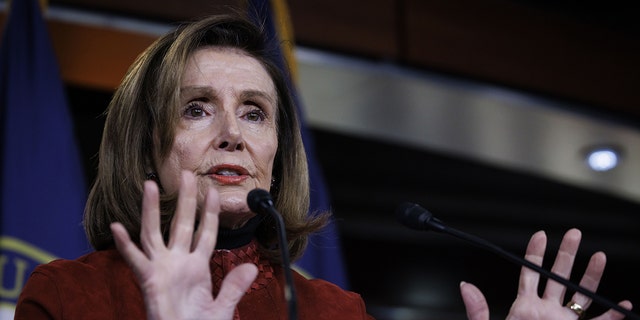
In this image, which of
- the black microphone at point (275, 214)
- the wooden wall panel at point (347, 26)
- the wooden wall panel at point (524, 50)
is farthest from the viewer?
the wooden wall panel at point (524, 50)

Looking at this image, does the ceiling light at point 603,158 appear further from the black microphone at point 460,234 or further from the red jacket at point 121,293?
the black microphone at point 460,234

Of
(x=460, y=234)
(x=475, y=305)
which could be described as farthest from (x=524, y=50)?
(x=460, y=234)

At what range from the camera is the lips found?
1.80 m

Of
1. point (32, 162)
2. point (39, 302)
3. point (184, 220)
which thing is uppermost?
point (184, 220)

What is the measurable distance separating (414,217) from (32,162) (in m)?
1.86

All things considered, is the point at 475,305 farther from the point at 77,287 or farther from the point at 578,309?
the point at 77,287

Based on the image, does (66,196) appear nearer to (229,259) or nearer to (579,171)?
(229,259)

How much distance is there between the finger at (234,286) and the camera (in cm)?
145

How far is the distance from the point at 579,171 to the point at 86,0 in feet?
9.16

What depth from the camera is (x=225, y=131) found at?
6.00ft

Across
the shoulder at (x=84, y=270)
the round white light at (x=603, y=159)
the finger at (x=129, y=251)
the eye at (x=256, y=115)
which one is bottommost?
the shoulder at (x=84, y=270)

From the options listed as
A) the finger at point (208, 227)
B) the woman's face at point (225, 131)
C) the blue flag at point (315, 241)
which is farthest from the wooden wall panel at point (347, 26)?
the finger at point (208, 227)

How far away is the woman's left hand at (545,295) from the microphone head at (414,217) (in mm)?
271

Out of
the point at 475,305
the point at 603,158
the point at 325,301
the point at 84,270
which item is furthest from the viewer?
the point at 603,158
